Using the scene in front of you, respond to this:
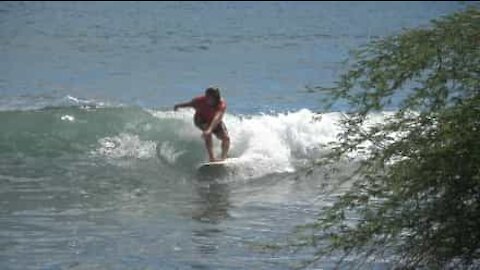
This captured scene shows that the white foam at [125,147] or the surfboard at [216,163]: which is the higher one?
the white foam at [125,147]

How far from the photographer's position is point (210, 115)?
16875 millimetres

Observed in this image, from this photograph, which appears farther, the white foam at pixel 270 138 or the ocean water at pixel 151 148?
the white foam at pixel 270 138

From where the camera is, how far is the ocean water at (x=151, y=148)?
1124 cm

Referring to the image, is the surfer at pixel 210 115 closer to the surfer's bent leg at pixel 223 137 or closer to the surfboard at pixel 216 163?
the surfer's bent leg at pixel 223 137

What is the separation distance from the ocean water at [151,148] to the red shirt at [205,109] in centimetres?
88

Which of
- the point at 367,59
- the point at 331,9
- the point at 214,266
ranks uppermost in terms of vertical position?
the point at 331,9

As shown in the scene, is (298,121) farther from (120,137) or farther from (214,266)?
(214,266)

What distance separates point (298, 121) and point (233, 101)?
21.8 ft

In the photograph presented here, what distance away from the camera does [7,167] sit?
16922 millimetres

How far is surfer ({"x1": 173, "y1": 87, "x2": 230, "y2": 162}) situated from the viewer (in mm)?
16625

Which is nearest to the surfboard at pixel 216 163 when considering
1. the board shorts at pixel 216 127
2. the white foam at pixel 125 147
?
the board shorts at pixel 216 127

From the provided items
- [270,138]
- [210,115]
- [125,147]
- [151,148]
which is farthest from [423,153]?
[270,138]

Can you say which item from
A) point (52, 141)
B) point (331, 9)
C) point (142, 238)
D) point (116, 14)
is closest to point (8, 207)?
point (142, 238)

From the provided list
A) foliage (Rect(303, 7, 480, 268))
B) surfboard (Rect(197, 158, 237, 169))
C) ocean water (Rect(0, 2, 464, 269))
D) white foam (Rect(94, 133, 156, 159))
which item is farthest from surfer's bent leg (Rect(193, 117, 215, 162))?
foliage (Rect(303, 7, 480, 268))
